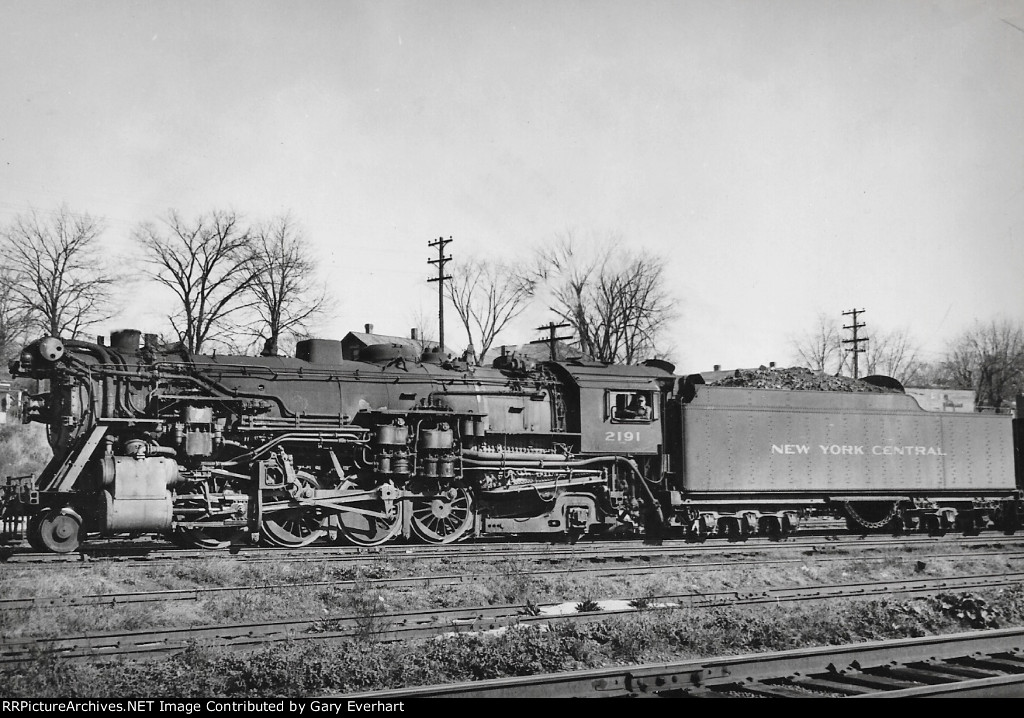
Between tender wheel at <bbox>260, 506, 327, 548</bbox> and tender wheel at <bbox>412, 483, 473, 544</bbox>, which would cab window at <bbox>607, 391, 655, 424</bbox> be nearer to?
tender wheel at <bbox>412, 483, 473, 544</bbox>

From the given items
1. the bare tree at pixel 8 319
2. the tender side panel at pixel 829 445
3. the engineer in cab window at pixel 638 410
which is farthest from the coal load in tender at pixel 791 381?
the bare tree at pixel 8 319

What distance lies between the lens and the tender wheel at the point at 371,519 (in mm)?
12617

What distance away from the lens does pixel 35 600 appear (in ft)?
26.7

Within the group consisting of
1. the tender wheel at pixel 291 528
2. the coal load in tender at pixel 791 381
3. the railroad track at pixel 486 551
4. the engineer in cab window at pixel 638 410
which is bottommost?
the railroad track at pixel 486 551

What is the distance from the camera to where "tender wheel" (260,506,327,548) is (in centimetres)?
1217

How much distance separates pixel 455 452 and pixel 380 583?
3.85 m

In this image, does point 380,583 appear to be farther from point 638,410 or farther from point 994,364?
point 994,364

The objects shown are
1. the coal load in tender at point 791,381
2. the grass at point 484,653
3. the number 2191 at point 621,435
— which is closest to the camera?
the grass at point 484,653

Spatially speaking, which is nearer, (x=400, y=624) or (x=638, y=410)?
(x=400, y=624)

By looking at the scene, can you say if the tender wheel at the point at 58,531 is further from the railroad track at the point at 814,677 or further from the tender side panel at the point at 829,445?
the tender side panel at the point at 829,445

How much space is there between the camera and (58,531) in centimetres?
1088

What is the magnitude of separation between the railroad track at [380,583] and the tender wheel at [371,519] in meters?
2.40

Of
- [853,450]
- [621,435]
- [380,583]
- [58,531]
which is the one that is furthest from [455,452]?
[853,450]

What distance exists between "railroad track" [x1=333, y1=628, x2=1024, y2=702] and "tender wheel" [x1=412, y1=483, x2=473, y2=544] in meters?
7.56
